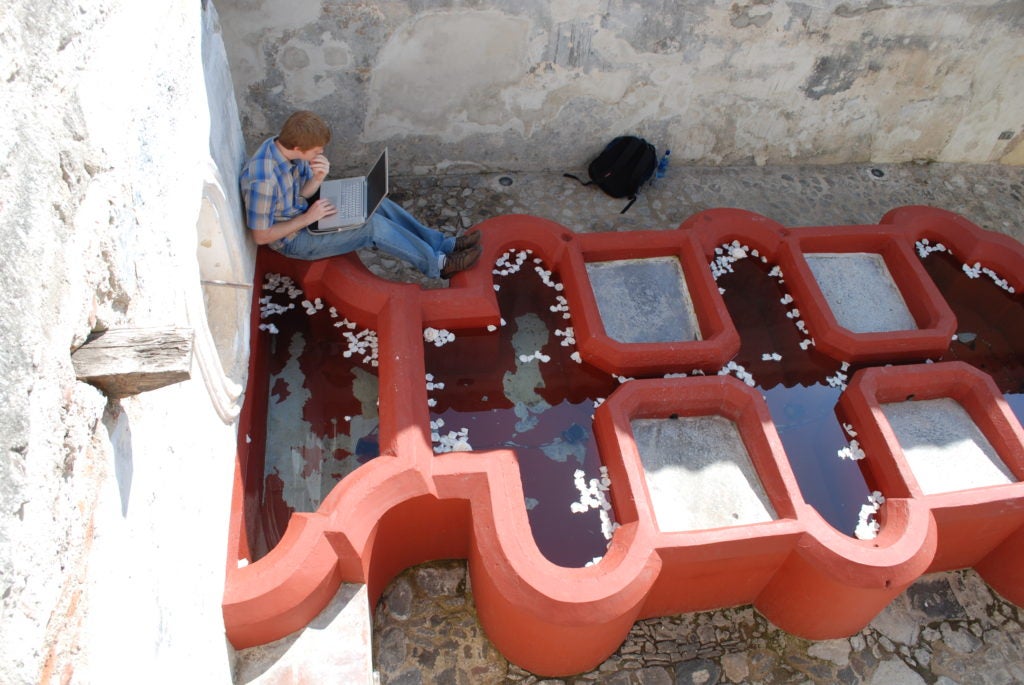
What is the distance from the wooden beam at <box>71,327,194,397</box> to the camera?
1880 millimetres

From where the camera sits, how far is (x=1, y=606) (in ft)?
4.93

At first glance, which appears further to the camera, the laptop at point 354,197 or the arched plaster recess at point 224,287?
the laptop at point 354,197

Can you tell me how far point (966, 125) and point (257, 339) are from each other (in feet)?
17.6

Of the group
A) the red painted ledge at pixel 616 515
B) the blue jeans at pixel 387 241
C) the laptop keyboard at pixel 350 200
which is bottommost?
the red painted ledge at pixel 616 515

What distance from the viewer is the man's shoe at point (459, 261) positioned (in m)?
4.82

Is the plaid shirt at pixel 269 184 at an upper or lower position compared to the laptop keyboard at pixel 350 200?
upper

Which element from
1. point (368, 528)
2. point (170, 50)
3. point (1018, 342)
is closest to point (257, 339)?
point (368, 528)

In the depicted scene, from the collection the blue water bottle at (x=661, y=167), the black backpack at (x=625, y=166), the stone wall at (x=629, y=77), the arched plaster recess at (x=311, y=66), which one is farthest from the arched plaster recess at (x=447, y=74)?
the blue water bottle at (x=661, y=167)

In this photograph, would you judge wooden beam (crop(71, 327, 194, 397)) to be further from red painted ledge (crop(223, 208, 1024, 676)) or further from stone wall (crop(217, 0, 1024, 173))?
stone wall (crop(217, 0, 1024, 173))

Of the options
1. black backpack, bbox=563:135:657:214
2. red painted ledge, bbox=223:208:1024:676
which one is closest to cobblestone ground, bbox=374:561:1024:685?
red painted ledge, bbox=223:208:1024:676

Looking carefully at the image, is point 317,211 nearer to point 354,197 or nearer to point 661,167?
point 354,197

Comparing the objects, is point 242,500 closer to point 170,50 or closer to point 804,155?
point 170,50

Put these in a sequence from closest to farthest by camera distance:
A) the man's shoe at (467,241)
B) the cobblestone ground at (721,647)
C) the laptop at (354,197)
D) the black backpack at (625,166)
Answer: the cobblestone ground at (721,647), the laptop at (354,197), the man's shoe at (467,241), the black backpack at (625,166)

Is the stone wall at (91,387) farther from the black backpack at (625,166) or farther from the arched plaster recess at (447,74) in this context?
the black backpack at (625,166)
